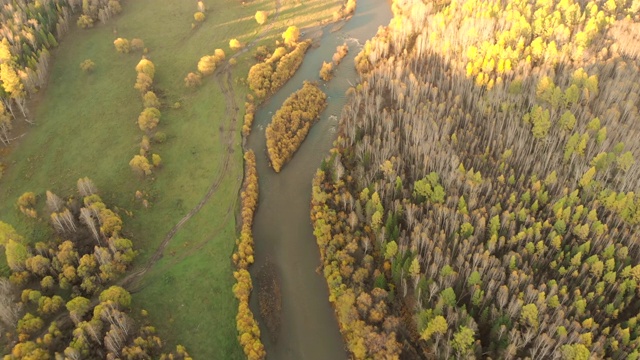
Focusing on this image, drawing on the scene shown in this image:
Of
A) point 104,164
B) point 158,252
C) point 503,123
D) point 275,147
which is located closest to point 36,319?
point 158,252

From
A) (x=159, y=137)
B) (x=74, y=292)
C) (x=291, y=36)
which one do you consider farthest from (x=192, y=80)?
(x=74, y=292)

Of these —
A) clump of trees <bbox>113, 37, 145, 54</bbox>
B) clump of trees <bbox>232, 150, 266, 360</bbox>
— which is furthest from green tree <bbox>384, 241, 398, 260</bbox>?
clump of trees <bbox>113, 37, 145, 54</bbox>

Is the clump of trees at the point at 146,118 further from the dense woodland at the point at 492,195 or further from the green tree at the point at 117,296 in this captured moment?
the dense woodland at the point at 492,195

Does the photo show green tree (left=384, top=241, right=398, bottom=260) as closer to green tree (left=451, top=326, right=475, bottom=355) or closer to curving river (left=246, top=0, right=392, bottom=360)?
curving river (left=246, top=0, right=392, bottom=360)

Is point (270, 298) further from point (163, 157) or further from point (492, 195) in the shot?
point (492, 195)

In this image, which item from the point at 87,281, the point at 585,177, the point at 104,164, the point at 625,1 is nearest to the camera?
the point at 87,281

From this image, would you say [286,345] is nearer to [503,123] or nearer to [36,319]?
[36,319]

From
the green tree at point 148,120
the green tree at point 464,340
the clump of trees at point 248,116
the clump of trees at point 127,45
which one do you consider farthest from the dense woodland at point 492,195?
the clump of trees at point 127,45
